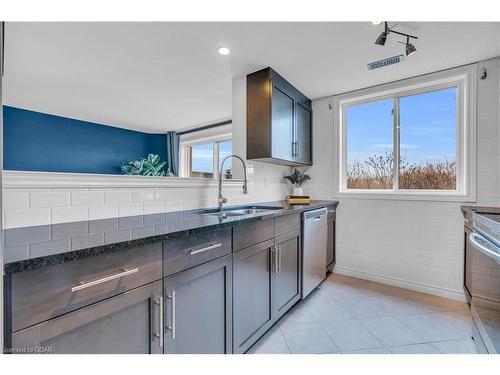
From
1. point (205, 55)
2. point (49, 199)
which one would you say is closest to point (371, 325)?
point (49, 199)

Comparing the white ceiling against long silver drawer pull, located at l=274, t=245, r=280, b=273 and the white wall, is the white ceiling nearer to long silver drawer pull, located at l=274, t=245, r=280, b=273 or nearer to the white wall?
the white wall

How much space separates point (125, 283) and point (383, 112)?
3.08 m

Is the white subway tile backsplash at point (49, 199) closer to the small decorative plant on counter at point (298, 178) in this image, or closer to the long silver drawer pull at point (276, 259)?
the long silver drawer pull at point (276, 259)

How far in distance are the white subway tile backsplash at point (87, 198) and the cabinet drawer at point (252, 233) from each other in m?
0.78

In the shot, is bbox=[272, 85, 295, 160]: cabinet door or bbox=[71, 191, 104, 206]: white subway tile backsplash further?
bbox=[272, 85, 295, 160]: cabinet door

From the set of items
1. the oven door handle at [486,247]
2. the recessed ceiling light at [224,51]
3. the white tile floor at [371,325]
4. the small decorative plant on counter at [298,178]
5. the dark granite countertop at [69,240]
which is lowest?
the white tile floor at [371,325]

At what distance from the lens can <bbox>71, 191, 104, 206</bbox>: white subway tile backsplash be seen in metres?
1.28

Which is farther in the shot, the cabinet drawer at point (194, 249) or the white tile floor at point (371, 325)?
the white tile floor at point (371, 325)

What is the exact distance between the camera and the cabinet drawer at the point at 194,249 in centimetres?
101

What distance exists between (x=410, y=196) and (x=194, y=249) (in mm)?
2432

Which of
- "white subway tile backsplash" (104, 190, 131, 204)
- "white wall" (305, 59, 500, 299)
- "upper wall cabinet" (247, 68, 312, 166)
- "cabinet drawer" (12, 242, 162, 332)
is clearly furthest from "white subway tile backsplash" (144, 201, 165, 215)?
"white wall" (305, 59, 500, 299)

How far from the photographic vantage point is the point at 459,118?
238 cm

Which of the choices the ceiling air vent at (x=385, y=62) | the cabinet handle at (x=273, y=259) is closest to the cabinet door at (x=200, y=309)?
the cabinet handle at (x=273, y=259)

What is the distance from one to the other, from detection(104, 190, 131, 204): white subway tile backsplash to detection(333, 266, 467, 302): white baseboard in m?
2.57
